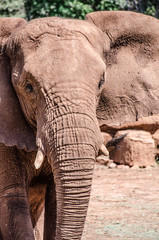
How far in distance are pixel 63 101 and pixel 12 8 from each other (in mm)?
9253

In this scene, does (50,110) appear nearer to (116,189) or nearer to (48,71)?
(48,71)

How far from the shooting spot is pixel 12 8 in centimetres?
1187

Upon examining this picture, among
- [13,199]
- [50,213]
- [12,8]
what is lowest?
[12,8]

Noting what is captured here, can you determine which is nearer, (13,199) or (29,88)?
(29,88)

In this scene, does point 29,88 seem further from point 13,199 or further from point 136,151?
point 136,151

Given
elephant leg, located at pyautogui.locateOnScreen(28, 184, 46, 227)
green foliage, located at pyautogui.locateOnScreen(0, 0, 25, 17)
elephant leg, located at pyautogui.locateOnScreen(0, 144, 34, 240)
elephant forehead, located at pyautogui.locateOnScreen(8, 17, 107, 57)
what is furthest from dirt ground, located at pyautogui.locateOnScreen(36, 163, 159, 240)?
green foliage, located at pyautogui.locateOnScreen(0, 0, 25, 17)

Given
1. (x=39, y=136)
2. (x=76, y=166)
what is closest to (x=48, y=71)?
(x=39, y=136)

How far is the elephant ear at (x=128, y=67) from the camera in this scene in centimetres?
381

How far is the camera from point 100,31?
3.71m

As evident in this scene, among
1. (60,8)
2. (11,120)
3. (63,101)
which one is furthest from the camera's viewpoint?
(60,8)

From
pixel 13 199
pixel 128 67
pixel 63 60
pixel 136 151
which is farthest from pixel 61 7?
pixel 63 60

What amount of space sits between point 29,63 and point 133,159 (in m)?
7.31

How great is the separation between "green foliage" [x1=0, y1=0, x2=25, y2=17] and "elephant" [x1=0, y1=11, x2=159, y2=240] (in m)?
7.97

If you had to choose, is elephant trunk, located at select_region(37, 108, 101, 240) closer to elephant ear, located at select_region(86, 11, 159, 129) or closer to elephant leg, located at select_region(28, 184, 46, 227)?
elephant ear, located at select_region(86, 11, 159, 129)
